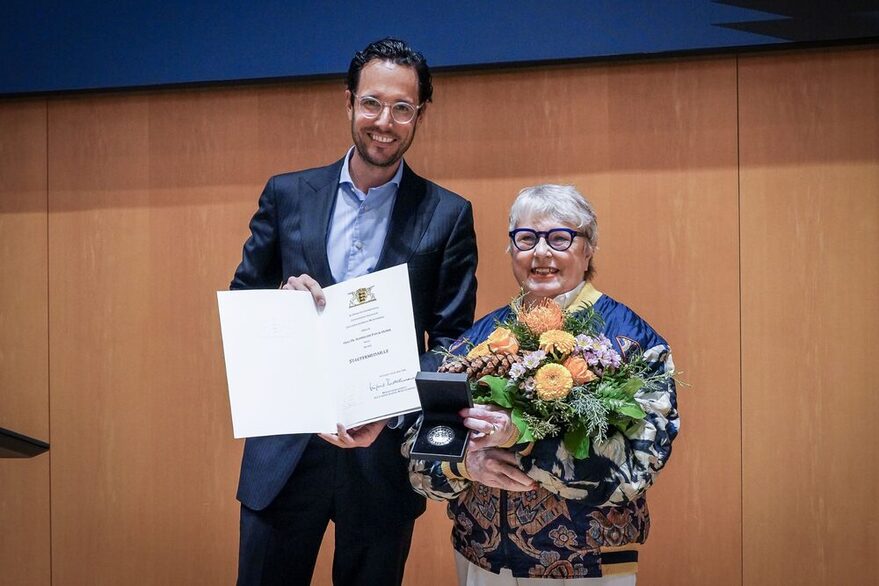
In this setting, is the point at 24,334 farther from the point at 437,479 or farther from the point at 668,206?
the point at 668,206

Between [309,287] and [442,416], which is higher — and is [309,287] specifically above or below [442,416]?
above

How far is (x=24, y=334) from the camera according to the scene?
400 centimetres

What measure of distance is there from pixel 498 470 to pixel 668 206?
68.4 inches

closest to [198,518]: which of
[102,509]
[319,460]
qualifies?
[102,509]

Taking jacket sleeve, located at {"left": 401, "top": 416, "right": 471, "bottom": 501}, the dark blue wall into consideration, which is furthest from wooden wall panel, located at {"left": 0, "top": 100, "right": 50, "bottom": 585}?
jacket sleeve, located at {"left": 401, "top": 416, "right": 471, "bottom": 501}

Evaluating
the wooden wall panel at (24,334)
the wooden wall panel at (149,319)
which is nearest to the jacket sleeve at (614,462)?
the wooden wall panel at (149,319)

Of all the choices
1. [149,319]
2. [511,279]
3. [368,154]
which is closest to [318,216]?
[368,154]

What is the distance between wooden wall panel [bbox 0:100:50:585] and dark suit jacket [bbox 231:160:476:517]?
73.8 inches

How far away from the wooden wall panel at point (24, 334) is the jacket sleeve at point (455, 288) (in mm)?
2271

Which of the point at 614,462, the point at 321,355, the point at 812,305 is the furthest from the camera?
the point at 812,305

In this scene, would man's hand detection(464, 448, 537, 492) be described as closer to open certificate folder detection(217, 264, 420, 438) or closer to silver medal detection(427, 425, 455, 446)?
silver medal detection(427, 425, 455, 446)

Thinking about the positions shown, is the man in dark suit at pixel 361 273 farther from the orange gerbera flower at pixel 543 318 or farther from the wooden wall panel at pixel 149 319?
the wooden wall panel at pixel 149 319

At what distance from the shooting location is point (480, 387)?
2006 mm

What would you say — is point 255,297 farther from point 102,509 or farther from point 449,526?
point 102,509
